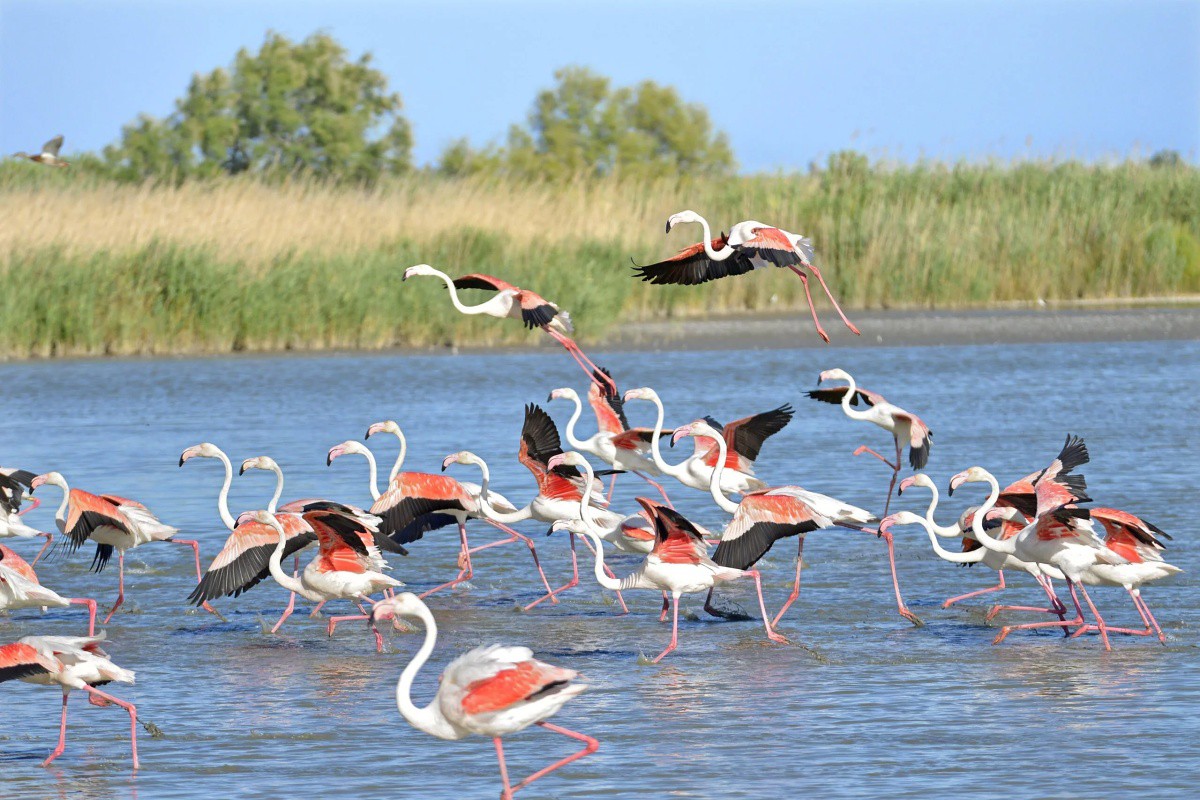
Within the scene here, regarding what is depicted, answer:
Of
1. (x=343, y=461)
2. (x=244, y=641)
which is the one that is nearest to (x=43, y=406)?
(x=343, y=461)

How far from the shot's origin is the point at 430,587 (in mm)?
9609

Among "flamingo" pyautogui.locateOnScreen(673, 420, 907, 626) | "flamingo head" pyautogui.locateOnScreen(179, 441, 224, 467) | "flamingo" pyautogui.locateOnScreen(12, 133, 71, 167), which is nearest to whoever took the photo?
"flamingo" pyautogui.locateOnScreen(673, 420, 907, 626)

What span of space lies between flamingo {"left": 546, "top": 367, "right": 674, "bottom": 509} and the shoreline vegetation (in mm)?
9384

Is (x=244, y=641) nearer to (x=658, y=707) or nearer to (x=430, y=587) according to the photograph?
(x=430, y=587)

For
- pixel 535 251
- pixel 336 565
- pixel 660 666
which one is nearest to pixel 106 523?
pixel 336 565

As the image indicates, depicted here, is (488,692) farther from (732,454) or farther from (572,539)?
(732,454)

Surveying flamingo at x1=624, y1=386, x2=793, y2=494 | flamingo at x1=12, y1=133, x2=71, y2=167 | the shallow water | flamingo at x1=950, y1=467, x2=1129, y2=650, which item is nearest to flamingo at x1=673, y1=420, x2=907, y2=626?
the shallow water

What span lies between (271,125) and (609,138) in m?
7.86

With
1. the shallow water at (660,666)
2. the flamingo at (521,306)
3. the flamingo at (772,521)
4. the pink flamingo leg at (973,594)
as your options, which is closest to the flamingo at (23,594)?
the shallow water at (660,666)

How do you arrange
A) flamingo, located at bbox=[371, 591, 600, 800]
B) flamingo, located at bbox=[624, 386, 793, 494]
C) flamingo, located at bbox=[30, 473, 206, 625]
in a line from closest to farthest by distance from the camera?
flamingo, located at bbox=[371, 591, 600, 800]
flamingo, located at bbox=[30, 473, 206, 625]
flamingo, located at bbox=[624, 386, 793, 494]

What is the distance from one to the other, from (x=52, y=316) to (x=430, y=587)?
10.9 m

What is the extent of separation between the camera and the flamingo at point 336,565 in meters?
7.97

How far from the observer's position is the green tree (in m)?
36.5

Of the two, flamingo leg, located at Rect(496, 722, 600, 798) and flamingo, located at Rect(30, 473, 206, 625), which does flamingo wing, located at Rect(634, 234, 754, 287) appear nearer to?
flamingo, located at Rect(30, 473, 206, 625)
